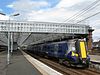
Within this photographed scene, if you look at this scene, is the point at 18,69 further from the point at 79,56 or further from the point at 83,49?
the point at 83,49

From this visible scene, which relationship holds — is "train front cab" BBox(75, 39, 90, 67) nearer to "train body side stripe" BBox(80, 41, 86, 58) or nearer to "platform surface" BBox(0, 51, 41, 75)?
"train body side stripe" BBox(80, 41, 86, 58)

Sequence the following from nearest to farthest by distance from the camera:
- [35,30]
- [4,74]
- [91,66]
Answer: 1. [4,74]
2. [91,66]
3. [35,30]

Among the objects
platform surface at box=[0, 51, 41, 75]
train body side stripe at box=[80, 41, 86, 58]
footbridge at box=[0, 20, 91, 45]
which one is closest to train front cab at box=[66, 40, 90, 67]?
train body side stripe at box=[80, 41, 86, 58]

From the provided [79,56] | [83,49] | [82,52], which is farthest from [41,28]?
[79,56]

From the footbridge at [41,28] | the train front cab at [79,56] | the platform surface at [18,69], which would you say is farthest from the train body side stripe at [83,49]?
the footbridge at [41,28]

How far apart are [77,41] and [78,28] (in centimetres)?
5317

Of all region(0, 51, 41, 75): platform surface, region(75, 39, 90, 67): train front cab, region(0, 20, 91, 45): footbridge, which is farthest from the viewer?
region(0, 20, 91, 45): footbridge

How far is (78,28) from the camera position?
78500mm

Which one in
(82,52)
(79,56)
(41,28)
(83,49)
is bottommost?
(79,56)

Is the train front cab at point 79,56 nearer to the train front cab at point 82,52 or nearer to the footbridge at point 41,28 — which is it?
the train front cab at point 82,52

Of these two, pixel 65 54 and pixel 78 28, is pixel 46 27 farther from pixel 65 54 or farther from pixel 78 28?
pixel 65 54

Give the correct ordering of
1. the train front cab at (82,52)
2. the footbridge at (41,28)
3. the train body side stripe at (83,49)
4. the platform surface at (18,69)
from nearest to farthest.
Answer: the platform surface at (18,69) → the train front cab at (82,52) → the train body side stripe at (83,49) → the footbridge at (41,28)

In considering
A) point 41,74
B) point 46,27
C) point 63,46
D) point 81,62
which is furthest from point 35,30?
point 41,74

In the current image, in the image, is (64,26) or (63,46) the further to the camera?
(64,26)
